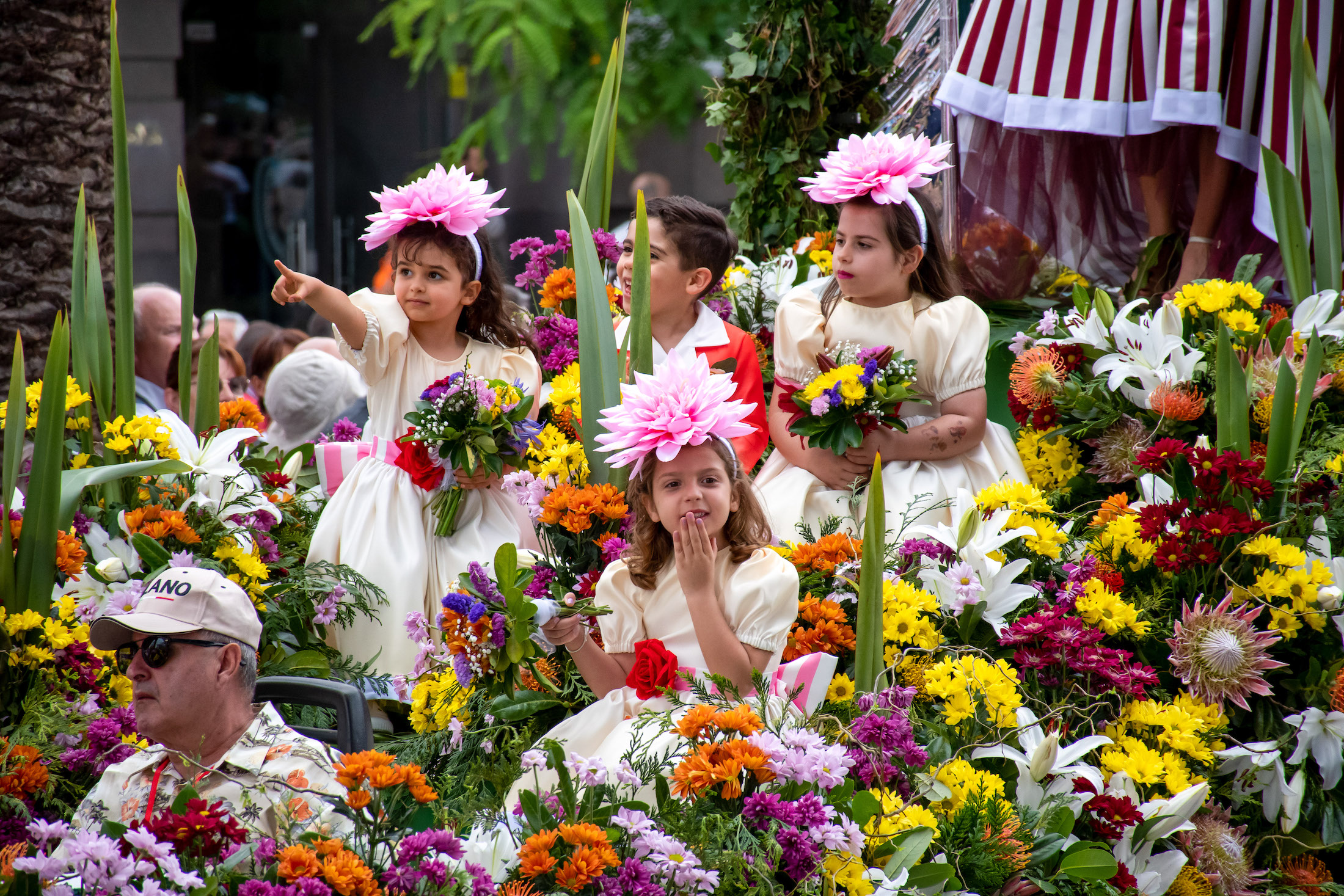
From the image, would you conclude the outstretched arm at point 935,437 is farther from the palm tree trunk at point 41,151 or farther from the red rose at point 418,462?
the palm tree trunk at point 41,151


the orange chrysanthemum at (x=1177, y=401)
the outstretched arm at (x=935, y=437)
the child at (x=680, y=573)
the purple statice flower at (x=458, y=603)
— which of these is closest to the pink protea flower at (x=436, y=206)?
the child at (x=680, y=573)

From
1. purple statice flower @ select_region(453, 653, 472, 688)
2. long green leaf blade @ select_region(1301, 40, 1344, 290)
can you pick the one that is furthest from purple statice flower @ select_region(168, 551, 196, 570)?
long green leaf blade @ select_region(1301, 40, 1344, 290)

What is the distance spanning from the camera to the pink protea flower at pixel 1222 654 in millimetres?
2561

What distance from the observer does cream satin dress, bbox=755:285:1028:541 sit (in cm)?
345

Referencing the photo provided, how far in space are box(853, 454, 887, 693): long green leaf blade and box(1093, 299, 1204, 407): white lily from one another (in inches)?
51.0

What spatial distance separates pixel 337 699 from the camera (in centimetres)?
230

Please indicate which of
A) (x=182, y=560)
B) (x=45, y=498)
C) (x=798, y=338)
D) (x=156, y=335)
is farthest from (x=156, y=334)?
(x=798, y=338)

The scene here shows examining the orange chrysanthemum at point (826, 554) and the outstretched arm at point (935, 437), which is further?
the outstretched arm at point (935, 437)

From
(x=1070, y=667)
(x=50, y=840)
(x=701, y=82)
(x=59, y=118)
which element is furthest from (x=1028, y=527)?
(x=701, y=82)

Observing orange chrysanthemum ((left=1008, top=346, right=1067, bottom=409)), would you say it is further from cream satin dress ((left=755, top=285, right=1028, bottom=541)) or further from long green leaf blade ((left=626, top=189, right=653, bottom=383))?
long green leaf blade ((left=626, top=189, right=653, bottom=383))

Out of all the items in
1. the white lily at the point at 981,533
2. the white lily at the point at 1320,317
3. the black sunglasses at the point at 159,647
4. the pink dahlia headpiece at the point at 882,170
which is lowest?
the black sunglasses at the point at 159,647

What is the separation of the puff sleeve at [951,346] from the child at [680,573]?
1.02 meters

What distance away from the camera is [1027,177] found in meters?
4.81

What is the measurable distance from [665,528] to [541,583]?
41cm
